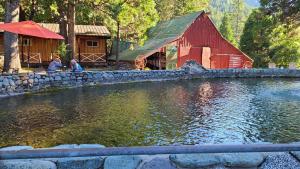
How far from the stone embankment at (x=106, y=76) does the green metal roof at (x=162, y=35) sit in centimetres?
436

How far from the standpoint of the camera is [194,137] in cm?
827

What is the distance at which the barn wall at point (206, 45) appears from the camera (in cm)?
3136

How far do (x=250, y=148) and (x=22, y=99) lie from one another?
12982 millimetres

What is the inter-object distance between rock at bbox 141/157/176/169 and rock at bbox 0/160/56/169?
3.48 ft

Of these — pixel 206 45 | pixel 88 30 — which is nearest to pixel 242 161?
pixel 88 30

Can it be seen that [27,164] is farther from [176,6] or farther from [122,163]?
[176,6]

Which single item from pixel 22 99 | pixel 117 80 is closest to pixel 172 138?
pixel 22 99

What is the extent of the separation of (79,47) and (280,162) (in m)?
28.1

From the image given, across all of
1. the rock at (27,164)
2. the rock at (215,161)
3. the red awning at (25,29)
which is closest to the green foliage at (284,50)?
the red awning at (25,29)

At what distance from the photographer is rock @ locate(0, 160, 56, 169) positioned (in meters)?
3.69

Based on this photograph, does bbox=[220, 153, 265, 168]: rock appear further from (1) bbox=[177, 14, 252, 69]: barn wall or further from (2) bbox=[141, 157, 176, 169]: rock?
(1) bbox=[177, 14, 252, 69]: barn wall

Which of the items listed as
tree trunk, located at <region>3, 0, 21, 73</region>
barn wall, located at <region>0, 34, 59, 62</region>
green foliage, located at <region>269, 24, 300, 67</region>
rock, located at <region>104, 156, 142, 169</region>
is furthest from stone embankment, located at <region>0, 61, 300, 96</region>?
rock, located at <region>104, 156, 142, 169</region>

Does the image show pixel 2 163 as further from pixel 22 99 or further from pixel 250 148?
pixel 22 99

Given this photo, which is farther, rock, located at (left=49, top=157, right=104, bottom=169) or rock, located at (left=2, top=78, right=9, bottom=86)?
rock, located at (left=2, top=78, right=9, bottom=86)
